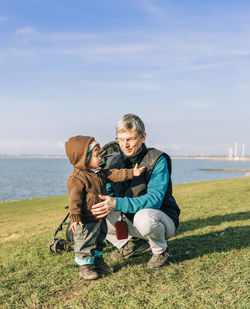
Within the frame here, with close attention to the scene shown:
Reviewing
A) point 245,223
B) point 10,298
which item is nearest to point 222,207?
point 245,223

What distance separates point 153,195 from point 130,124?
1.03 metres

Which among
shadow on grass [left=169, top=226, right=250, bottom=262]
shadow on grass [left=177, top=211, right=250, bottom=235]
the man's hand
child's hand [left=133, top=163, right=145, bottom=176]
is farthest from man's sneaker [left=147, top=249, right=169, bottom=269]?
shadow on grass [left=177, top=211, right=250, bottom=235]

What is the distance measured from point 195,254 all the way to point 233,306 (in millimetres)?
1750

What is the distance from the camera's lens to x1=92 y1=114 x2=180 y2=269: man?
4.05m

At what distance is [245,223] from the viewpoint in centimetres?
741

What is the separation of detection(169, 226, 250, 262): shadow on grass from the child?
4.53 feet

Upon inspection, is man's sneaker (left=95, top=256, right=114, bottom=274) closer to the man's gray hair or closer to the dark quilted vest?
the dark quilted vest

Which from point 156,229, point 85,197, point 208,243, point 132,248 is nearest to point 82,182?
point 85,197

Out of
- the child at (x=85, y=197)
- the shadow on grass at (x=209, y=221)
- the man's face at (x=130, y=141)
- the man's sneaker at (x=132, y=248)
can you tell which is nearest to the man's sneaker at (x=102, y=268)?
the child at (x=85, y=197)

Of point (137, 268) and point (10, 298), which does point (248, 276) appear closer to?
point (137, 268)

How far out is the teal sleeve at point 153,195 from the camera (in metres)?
4.04

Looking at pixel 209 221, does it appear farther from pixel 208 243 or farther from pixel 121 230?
pixel 121 230

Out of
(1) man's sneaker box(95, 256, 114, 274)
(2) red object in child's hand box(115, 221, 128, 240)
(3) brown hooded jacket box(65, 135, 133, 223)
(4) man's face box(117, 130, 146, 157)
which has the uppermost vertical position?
(4) man's face box(117, 130, 146, 157)

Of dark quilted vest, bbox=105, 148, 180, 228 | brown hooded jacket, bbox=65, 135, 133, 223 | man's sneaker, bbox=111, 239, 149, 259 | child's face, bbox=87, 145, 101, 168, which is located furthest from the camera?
man's sneaker, bbox=111, 239, 149, 259
